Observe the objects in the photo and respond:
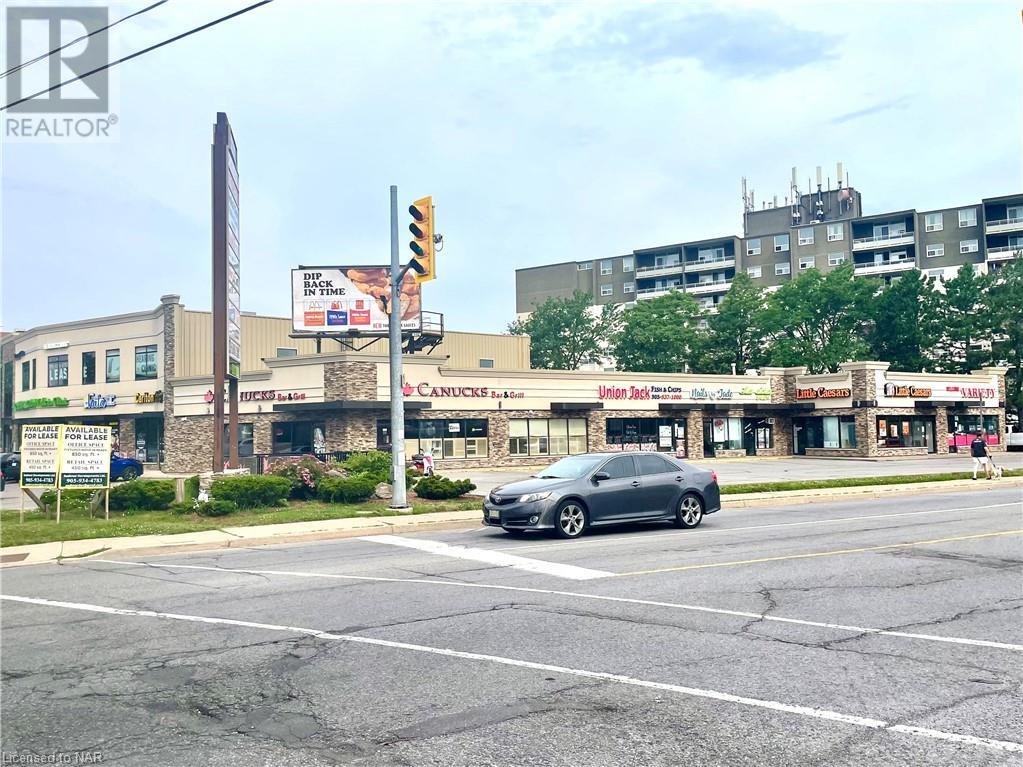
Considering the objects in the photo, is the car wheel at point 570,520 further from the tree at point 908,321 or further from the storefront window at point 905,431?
the tree at point 908,321

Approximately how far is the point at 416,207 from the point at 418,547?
7.05m

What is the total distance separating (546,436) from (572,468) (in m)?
31.0

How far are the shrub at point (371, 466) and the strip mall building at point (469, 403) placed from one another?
1546 cm

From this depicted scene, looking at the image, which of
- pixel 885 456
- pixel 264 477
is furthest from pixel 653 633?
pixel 885 456

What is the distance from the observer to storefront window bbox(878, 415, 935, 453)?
5709cm

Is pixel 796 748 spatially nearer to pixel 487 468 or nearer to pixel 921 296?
pixel 487 468

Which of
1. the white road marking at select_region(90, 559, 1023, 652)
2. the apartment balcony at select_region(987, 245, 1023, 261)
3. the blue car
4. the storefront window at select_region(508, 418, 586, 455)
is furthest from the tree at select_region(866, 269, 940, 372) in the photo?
the white road marking at select_region(90, 559, 1023, 652)

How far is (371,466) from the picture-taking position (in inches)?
977

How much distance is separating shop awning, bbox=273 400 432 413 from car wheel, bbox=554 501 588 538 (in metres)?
26.0

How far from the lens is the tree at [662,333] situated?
7325cm

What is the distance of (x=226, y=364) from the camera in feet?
75.9

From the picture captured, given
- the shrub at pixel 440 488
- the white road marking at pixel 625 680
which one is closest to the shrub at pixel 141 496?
the shrub at pixel 440 488

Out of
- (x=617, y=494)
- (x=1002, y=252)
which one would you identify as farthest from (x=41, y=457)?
(x=1002, y=252)

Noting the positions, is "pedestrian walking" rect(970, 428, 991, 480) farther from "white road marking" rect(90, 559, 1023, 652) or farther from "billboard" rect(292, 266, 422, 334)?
"billboard" rect(292, 266, 422, 334)
